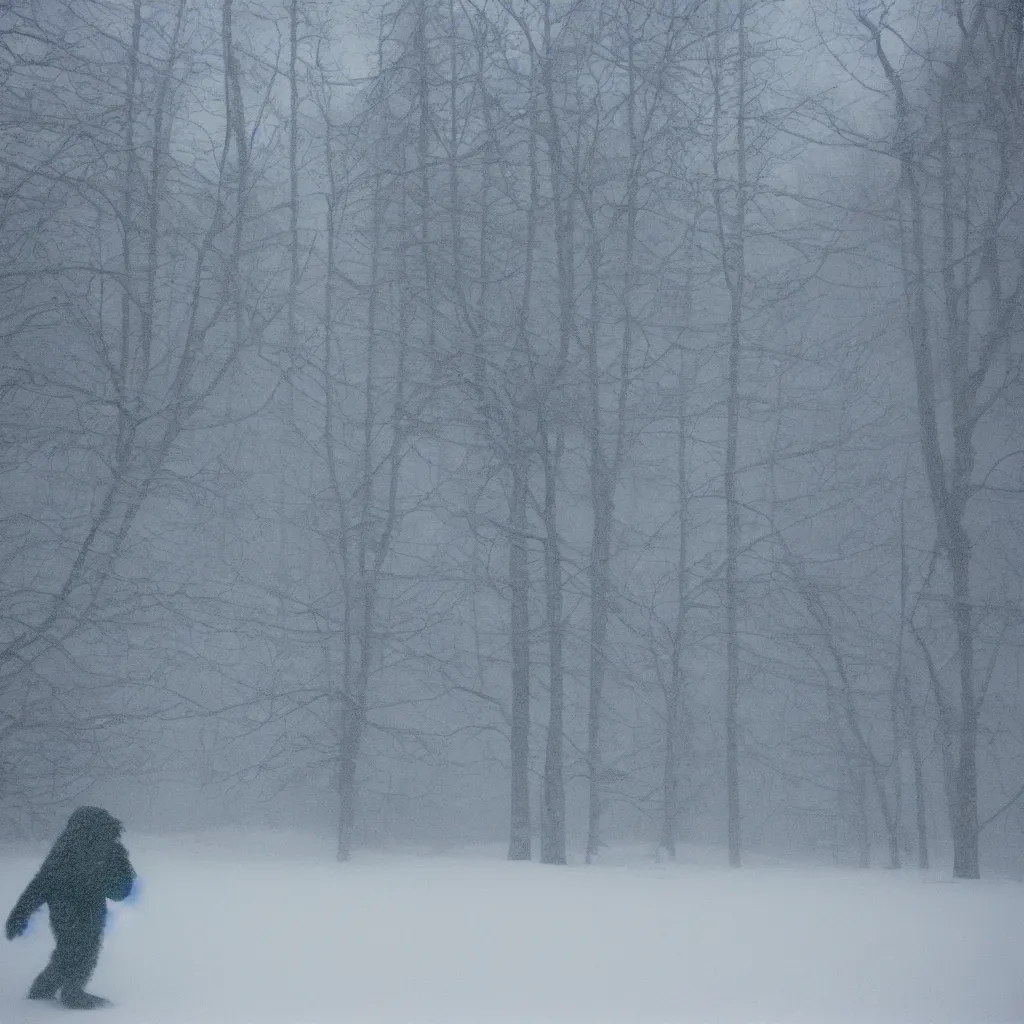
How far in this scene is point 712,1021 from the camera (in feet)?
18.6

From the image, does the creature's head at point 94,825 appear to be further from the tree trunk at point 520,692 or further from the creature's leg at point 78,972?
the tree trunk at point 520,692

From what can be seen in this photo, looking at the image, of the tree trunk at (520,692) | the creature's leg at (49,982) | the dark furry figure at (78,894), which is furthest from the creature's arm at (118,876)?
the tree trunk at (520,692)

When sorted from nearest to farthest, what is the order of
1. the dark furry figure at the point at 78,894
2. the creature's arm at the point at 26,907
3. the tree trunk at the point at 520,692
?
the creature's arm at the point at 26,907, the dark furry figure at the point at 78,894, the tree trunk at the point at 520,692

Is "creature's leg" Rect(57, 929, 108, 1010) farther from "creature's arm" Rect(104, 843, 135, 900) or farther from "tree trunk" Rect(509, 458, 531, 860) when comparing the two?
"tree trunk" Rect(509, 458, 531, 860)

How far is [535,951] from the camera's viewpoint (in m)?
6.95

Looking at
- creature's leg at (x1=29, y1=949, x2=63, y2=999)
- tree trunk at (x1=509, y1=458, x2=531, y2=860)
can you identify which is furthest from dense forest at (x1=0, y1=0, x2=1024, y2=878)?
creature's leg at (x1=29, y1=949, x2=63, y2=999)

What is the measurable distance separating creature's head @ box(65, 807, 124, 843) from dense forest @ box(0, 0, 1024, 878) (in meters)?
5.77

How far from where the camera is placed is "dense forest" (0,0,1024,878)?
38.8ft

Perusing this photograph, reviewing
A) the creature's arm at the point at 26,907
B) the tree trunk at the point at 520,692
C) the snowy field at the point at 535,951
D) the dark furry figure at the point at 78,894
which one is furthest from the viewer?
the tree trunk at the point at 520,692

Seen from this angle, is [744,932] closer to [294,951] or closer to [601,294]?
[294,951]

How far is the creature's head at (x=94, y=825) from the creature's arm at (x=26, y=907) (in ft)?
0.94

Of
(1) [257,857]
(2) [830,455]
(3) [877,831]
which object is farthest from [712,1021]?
(3) [877,831]

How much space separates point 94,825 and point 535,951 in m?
3.09

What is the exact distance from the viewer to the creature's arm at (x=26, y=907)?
5.21 metres
